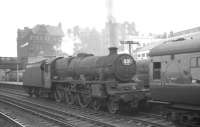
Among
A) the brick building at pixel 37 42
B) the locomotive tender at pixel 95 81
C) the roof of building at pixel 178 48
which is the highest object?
the brick building at pixel 37 42

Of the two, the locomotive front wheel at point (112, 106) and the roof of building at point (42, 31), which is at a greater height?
the roof of building at point (42, 31)

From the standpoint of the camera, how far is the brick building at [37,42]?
87.0 metres

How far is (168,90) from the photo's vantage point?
9.59 m

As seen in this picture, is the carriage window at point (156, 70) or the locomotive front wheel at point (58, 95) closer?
the carriage window at point (156, 70)

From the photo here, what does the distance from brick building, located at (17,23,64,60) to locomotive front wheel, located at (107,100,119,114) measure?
7586cm

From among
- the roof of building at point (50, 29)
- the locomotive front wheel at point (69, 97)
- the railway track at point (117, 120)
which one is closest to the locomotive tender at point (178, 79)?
the railway track at point (117, 120)

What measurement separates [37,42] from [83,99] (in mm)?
75461

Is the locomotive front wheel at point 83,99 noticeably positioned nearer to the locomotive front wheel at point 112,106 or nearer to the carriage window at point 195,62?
the locomotive front wheel at point 112,106

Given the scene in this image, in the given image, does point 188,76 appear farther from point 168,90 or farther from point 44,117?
point 44,117

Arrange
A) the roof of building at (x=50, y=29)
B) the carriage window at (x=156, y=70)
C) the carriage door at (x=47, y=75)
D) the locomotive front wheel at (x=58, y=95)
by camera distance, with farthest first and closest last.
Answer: the roof of building at (x=50, y=29) → the carriage door at (x=47, y=75) → the locomotive front wheel at (x=58, y=95) → the carriage window at (x=156, y=70)

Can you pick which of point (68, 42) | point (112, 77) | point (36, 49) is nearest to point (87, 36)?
point (68, 42)

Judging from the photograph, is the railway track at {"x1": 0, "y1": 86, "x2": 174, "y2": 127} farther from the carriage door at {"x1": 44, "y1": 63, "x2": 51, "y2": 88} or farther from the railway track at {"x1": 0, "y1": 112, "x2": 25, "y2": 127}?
the carriage door at {"x1": 44, "y1": 63, "x2": 51, "y2": 88}

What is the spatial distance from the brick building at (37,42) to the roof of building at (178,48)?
261 ft

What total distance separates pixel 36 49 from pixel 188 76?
82324 millimetres
